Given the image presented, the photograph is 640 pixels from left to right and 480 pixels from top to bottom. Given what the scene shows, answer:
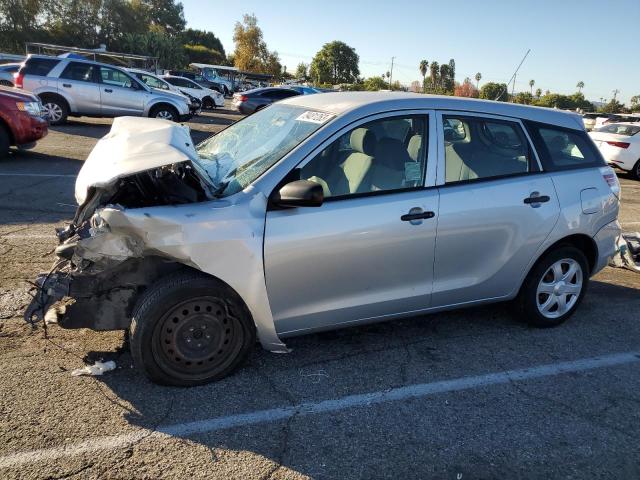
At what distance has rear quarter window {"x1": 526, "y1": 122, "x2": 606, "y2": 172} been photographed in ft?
13.4

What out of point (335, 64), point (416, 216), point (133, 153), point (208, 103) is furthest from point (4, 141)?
point (335, 64)

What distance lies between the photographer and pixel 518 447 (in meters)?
2.86

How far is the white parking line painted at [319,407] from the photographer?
2.60 metres

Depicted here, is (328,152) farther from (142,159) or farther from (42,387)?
(42,387)

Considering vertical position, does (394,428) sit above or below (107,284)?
below

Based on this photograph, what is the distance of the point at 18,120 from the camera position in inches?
372

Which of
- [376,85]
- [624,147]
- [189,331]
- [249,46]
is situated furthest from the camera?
[249,46]

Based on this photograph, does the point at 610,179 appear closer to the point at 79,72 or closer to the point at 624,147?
the point at 624,147

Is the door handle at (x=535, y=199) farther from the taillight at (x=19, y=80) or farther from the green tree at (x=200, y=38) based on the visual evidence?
the green tree at (x=200, y=38)

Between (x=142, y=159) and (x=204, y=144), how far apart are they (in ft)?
4.61

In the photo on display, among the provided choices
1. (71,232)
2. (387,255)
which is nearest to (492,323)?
(387,255)

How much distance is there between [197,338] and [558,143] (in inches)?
124

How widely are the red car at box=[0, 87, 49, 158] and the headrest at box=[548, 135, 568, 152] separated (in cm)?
902

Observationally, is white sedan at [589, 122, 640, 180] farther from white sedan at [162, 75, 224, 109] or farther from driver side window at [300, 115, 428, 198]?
white sedan at [162, 75, 224, 109]
